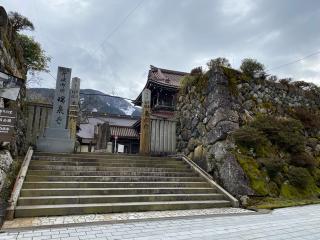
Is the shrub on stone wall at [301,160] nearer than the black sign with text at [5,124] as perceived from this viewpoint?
No

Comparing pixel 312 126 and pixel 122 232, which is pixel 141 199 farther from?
pixel 312 126

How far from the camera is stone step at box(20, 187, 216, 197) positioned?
5566mm

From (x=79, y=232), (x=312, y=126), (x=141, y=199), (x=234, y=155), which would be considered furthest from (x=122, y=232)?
(x=312, y=126)

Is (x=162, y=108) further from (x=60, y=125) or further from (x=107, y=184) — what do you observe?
(x=107, y=184)

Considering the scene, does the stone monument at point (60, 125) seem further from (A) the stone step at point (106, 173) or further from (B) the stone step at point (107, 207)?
(B) the stone step at point (107, 207)

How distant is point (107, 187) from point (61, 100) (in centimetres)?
467

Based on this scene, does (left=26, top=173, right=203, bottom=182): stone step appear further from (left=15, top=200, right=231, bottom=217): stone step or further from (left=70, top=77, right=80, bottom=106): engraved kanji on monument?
(left=70, top=77, right=80, bottom=106): engraved kanji on monument

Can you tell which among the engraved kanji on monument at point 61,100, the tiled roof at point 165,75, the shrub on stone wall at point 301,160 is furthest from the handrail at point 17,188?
the tiled roof at point 165,75

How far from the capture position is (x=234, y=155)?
755 cm

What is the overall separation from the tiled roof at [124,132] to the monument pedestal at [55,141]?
58.1ft

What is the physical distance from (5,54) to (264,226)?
663 cm

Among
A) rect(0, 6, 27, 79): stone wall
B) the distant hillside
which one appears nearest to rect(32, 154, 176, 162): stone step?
rect(0, 6, 27, 79): stone wall

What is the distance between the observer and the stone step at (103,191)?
219 inches

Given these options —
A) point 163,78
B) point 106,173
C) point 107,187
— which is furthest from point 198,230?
point 163,78
